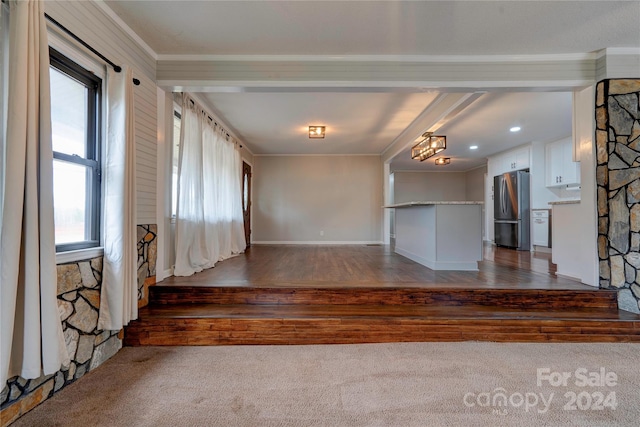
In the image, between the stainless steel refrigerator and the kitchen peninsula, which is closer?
the kitchen peninsula

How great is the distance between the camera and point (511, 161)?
6840 millimetres

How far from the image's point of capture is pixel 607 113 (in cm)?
289

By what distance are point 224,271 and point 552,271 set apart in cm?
427

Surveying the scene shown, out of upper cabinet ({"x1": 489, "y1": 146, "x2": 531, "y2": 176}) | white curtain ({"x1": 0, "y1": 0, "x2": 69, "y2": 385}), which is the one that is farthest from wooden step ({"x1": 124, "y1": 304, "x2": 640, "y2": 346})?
upper cabinet ({"x1": 489, "y1": 146, "x2": 531, "y2": 176})

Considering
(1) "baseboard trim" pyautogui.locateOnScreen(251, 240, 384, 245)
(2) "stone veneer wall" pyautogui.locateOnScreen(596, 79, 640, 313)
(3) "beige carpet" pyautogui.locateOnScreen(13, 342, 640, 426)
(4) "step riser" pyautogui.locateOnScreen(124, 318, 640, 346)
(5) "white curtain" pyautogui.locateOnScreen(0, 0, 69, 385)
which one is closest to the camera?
(5) "white curtain" pyautogui.locateOnScreen(0, 0, 69, 385)

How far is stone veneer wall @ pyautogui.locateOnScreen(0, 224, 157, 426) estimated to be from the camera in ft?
5.16

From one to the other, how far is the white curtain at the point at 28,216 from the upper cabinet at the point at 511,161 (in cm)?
768

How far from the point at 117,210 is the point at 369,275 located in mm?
2635

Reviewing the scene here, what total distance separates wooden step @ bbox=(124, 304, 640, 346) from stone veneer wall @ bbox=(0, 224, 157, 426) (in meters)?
0.33

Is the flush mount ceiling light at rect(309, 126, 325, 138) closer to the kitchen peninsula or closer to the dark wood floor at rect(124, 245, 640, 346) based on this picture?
the kitchen peninsula

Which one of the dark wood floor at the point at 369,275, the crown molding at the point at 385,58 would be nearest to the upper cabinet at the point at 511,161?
the dark wood floor at the point at 369,275

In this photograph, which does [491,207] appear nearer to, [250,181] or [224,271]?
[250,181]

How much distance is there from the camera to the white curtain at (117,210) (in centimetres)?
216

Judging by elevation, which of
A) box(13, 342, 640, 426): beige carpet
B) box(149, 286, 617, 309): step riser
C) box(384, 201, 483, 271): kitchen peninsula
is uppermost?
box(384, 201, 483, 271): kitchen peninsula
